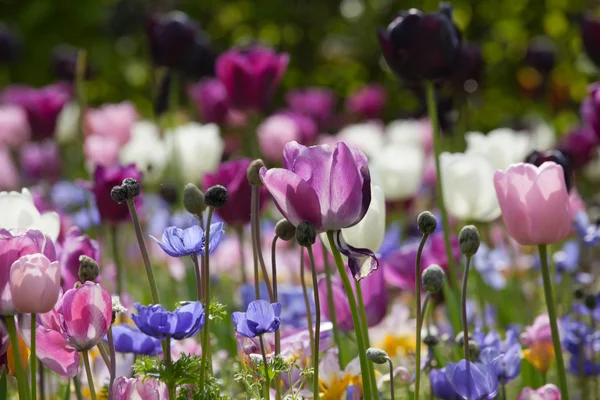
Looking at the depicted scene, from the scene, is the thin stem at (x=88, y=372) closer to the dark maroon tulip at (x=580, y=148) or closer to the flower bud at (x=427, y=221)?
the flower bud at (x=427, y=221)

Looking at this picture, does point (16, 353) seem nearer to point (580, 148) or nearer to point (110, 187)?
point (110, 187)

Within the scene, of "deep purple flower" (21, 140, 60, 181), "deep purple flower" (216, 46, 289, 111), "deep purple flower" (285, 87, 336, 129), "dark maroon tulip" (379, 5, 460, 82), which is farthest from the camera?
"deep purple flower" (285, 87, 336, 129)

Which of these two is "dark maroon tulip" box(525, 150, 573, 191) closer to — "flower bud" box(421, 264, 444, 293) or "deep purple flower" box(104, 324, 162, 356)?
"flower bud" box(421, 264, 444, 293)

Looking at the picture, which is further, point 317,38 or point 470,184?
point 317,38

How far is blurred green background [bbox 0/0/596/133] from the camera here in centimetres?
558

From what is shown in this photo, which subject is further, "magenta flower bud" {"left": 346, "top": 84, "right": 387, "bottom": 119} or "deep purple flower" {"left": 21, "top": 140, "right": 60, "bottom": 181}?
"magenta flower bud" {"left": 346, "top": 84, "right": 387, "bottom": 119}

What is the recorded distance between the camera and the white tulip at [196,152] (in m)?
2.55

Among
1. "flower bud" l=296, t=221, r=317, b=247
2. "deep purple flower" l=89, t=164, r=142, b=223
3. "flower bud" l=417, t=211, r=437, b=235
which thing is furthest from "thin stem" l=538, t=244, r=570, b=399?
"deep purple flower" l=89, t=164, r=142, b=223

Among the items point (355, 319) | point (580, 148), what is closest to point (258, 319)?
point (355, 319)

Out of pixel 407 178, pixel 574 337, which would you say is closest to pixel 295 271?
pixel 407 178

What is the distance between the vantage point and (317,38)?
6324mm

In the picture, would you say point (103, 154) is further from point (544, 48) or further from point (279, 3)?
point (279, 3)

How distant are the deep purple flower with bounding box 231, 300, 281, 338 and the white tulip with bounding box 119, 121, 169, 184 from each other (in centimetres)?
133

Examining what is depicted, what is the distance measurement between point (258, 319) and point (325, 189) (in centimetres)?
15
